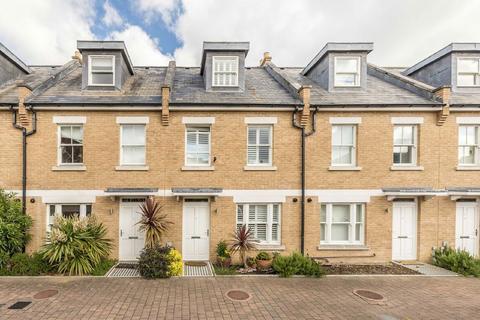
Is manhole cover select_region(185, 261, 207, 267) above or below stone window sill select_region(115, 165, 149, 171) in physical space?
below

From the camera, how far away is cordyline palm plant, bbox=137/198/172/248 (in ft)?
35.6

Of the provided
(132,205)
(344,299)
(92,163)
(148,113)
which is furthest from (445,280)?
(92,163)

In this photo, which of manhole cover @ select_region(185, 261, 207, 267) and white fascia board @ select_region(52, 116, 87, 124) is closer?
manhole cover @ select_region(185, 261, 207, 267)

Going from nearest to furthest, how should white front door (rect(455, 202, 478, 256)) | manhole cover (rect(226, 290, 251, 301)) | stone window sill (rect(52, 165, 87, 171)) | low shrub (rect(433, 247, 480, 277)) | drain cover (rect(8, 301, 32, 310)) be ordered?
drain cover (rect(8, 301, 32, 310)), manhole cover (rect(226, 290, 251, 301)), low shrub (rect(433, 247, 480, 277)), stone window sill (rect(52, 165, 87, 171)), white front door (rect(455, 202, 478, 256))

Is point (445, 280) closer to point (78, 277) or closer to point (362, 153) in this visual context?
point (362, 153)

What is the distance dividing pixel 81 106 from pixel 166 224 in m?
6.56

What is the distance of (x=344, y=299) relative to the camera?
27.8ft

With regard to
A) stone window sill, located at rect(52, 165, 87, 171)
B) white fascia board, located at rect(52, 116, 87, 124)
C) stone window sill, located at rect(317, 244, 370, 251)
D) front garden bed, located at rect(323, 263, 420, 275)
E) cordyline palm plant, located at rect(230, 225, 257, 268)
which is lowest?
front garden bed, located at rect(323, 263, 420, 275)

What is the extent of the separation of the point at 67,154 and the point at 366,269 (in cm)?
1446

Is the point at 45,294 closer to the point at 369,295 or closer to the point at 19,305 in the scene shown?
the point at 19,305

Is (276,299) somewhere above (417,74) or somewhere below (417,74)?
below

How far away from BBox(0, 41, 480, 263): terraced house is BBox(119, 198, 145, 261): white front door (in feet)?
0.15

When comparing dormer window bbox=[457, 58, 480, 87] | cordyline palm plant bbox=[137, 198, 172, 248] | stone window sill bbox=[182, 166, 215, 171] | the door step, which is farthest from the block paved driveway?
dormer window bbox=[457, 58, 480, 87]

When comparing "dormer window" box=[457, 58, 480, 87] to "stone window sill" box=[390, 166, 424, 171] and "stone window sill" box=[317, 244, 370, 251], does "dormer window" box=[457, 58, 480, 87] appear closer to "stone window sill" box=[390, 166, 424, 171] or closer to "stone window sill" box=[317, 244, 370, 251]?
"stone window sill" box=[390, 166, 424, 171]
